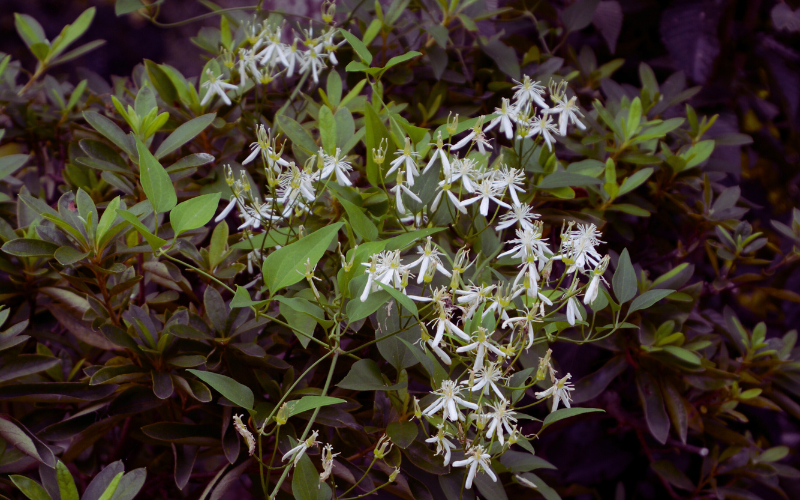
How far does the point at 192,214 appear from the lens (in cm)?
48

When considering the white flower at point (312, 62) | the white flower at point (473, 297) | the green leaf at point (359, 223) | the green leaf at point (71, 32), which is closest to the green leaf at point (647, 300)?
the white flower at point (473, 297)

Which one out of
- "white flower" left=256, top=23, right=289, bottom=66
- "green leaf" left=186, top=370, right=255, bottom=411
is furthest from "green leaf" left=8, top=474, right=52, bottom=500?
"white flower" left=256, top=23, right=289, bottom=66

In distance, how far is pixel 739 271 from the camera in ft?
3.70

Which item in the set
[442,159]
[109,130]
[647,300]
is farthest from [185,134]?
[647,300]

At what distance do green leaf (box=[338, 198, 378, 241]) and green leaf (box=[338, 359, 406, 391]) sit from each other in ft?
0.37

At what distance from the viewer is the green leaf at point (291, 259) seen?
1.48ft

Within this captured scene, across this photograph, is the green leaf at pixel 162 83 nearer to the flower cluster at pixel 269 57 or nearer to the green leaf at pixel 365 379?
the flower cluster at pixel 269 57

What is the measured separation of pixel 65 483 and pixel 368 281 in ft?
0.94

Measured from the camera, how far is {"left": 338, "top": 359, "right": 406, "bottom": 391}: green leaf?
49cm

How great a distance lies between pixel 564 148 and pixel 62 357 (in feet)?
2.50

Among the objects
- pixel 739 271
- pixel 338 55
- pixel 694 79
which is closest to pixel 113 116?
pixel 338 55

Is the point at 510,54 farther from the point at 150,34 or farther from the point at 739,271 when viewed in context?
the point at 150,34

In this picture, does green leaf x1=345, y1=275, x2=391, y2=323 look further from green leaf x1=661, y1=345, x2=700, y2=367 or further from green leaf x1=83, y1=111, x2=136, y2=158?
green leaf x1=661, y1=345, x2=700, y2=367

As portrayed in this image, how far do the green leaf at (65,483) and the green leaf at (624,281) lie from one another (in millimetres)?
489
